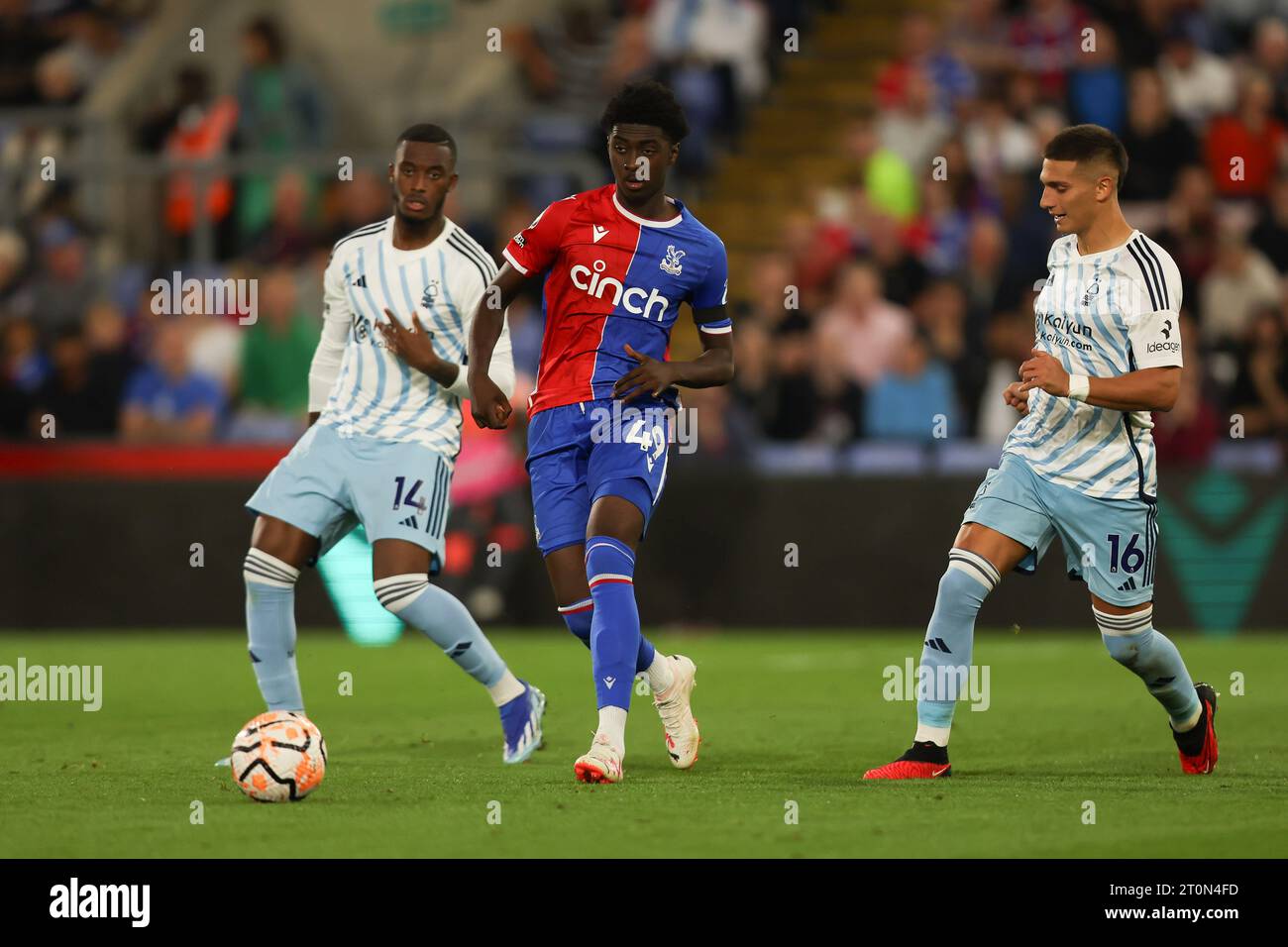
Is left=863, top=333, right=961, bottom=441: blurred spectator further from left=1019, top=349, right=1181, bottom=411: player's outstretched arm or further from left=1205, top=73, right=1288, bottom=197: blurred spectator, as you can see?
left=1019, top=349, right=1181, bottom=411: player's outstretched arm

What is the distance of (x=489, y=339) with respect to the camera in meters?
8.21

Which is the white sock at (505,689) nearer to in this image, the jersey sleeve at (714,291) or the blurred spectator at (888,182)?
the jersey sleeve at (714,291)

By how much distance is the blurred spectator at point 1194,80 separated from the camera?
1716 centimetres

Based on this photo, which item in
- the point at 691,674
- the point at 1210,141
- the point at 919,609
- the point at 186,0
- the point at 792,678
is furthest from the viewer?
the point at 186,0

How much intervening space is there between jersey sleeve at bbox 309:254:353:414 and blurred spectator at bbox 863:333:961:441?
25.0 ft

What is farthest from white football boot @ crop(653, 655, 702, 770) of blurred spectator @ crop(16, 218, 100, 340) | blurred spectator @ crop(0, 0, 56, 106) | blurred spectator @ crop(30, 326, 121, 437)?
blurred spectator @ crop(0, 0, 56, 106)

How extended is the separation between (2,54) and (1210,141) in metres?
12.0

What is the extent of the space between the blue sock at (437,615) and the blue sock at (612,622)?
0.68 meters

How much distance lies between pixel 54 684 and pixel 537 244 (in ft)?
16.9

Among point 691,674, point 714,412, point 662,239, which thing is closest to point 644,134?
point 662,239

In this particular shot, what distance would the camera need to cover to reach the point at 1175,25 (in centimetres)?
1766

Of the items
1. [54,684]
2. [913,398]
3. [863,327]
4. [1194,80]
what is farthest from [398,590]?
[1194,80]

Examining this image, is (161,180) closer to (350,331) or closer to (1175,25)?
(1175,25)

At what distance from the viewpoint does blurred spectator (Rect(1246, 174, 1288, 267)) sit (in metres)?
16.1
